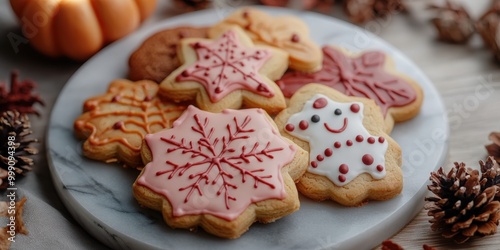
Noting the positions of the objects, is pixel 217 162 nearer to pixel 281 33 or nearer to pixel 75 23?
pixel 281 33

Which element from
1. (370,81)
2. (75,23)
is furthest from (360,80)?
(75,23)

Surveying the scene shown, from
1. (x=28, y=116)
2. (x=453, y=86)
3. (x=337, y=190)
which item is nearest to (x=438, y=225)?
(x=337, y=190)

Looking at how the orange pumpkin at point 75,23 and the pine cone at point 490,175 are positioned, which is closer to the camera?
the pine cone at point 490,175

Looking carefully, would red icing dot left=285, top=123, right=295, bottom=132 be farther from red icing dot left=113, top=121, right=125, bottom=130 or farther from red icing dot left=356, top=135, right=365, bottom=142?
red icing dot left=113, top=121, right=125, bottom=130

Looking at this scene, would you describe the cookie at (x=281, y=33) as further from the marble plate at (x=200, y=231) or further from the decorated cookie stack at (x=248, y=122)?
the marble plate at (x=200, y=231)

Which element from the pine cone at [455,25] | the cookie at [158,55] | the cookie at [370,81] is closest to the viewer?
the cookie at [370,81]

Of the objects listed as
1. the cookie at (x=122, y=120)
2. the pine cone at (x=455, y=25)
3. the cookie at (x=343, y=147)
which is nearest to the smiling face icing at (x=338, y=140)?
the cookie at (x=343, y=147)
